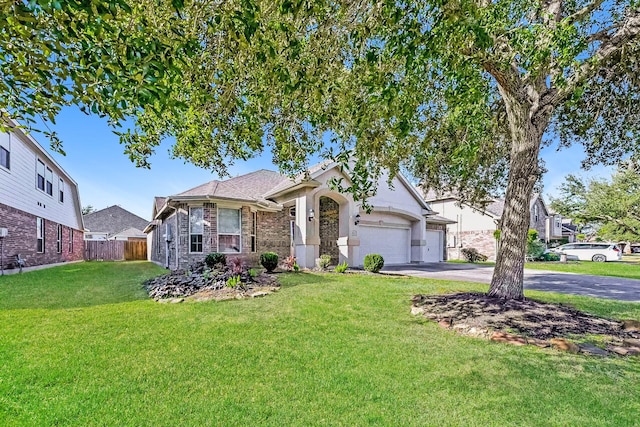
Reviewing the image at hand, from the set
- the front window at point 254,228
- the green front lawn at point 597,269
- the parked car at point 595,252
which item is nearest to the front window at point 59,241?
the front window at point 254,228

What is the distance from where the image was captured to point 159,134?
5707mm

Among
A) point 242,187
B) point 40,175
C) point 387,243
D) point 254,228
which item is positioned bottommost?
point 387,243

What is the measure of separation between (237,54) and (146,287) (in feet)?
26.9

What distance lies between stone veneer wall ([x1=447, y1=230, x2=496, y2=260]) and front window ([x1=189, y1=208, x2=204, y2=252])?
2140 centimetres

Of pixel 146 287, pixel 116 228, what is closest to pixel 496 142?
pixel 146 287

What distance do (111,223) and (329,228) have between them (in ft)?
118

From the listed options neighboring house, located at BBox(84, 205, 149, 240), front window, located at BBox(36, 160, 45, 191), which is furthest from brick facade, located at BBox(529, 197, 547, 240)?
neighboring house, located at BBox(84, 205, 149, 240)

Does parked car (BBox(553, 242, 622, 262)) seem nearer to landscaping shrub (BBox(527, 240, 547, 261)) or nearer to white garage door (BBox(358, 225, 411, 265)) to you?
landscaping shrub (BBox(527, 240, 547, 261))

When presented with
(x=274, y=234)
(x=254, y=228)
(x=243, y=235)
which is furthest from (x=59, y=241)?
(x=274, y=234)

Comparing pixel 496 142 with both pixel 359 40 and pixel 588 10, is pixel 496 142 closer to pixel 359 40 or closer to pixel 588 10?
pixel 588 10

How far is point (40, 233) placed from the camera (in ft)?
53.4

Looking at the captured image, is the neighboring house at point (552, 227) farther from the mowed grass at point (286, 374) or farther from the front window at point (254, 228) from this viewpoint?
the mowed grass at point (286, 374)

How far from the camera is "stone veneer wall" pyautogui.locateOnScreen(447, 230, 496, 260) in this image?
27016 mm

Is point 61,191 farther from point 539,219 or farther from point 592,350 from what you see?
point 539,219
